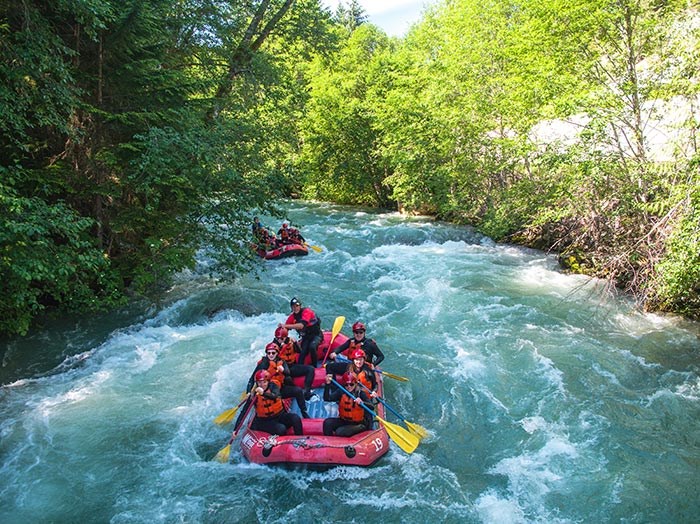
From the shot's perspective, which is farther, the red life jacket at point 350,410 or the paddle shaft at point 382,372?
the paddle shaft at point 382,372

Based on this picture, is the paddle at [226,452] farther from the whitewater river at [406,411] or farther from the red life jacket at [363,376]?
the red life jacket at [363,376]

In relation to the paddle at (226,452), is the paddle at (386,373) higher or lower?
higher

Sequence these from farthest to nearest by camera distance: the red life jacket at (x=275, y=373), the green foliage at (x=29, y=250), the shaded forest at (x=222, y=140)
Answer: the shaded forest at (x=222, y=140) → the red life jacket at (x=275, y=373) → the green foliage at (x=29, y=250)

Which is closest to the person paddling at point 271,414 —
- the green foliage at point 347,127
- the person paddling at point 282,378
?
the person paddling at point 282,378

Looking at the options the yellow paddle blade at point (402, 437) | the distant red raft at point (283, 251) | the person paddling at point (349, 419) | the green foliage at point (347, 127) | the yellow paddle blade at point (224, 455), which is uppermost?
the green foliage at point (347, 127)

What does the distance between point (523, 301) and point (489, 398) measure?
444 centimetres

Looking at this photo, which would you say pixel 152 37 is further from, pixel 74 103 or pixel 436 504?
pixel 436 504

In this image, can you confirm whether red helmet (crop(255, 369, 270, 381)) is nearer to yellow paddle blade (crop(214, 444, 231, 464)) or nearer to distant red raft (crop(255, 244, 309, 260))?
yellow paddle blade (crop(214, 444, 231, 464))

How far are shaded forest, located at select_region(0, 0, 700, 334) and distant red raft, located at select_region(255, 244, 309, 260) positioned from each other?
3883 millimetres

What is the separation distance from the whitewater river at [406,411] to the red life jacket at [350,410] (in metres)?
0.66

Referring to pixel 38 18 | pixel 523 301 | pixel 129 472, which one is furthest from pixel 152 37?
pixel 523 301

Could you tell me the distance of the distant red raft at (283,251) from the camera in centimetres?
1552

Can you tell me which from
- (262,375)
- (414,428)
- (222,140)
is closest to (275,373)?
(262,375)

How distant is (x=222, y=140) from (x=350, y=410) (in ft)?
20.9
